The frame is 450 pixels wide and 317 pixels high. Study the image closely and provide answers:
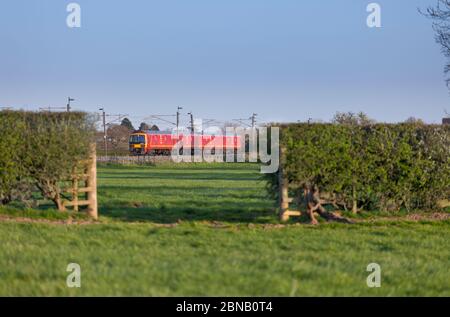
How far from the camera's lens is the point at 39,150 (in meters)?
13.2

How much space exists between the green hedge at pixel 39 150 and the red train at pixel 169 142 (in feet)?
200

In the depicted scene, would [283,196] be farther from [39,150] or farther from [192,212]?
[39,150]

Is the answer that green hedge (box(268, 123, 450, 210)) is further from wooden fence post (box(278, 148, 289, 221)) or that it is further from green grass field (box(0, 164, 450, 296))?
green grass field (box(0, 164, 450, 296))

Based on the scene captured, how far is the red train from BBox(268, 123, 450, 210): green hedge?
6085 cm

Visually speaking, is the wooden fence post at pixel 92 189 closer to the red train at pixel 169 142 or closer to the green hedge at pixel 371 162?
the green hedge at pixel 371 162

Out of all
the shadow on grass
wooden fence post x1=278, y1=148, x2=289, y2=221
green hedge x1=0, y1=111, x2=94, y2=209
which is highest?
green hedge x1=0, y1=111, x2=94, y2=209

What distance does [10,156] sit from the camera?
13203 mm

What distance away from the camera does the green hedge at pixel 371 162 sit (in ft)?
42.3

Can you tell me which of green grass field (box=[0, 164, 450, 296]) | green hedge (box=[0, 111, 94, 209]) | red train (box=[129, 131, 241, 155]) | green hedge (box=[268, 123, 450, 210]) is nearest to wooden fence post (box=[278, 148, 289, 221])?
green hedge (box=[268, 123, 450, 210])

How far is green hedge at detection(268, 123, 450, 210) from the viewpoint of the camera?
1290 cm
